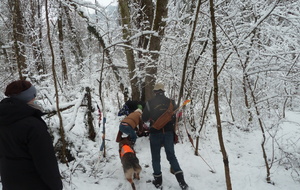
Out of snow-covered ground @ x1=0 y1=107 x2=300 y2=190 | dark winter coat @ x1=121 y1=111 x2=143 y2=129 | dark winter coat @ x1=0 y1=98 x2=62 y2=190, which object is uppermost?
dark winter coat @ x1=0 y1=98 x2=62 y2=190

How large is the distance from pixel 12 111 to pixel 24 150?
379 mm

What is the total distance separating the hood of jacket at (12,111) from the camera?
175 cm

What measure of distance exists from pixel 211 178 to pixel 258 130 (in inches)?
155

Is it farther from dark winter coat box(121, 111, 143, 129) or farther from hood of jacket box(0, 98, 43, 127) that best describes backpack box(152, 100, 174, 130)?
hood of jacket box(0, 98, 43, 127)

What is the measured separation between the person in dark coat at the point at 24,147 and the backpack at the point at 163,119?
78.9 inches

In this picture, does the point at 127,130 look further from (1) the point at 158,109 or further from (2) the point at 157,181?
(2) the point at 157,181

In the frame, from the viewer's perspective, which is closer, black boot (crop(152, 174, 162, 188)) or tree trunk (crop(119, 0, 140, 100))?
black boot (crop(152, 174, 162, 188))

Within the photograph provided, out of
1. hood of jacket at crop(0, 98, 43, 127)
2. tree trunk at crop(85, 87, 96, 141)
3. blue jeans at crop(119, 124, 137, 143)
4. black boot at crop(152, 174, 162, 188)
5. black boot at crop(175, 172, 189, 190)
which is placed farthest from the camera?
tree trunk at crop(85, 87, 96, 141)

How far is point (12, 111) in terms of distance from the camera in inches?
68.9

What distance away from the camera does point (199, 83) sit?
5273 millimetres

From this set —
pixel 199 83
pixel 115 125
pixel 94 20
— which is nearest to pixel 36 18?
pixel 94 20

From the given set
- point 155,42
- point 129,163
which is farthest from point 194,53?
point 129,163

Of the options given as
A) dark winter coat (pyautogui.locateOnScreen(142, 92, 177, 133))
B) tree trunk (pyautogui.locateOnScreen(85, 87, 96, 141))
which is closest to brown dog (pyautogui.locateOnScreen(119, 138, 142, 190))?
dark winter coat (pyautogui.locateOnScreen(142, 92, 177, 133))

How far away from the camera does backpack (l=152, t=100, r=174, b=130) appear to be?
3566 mm
